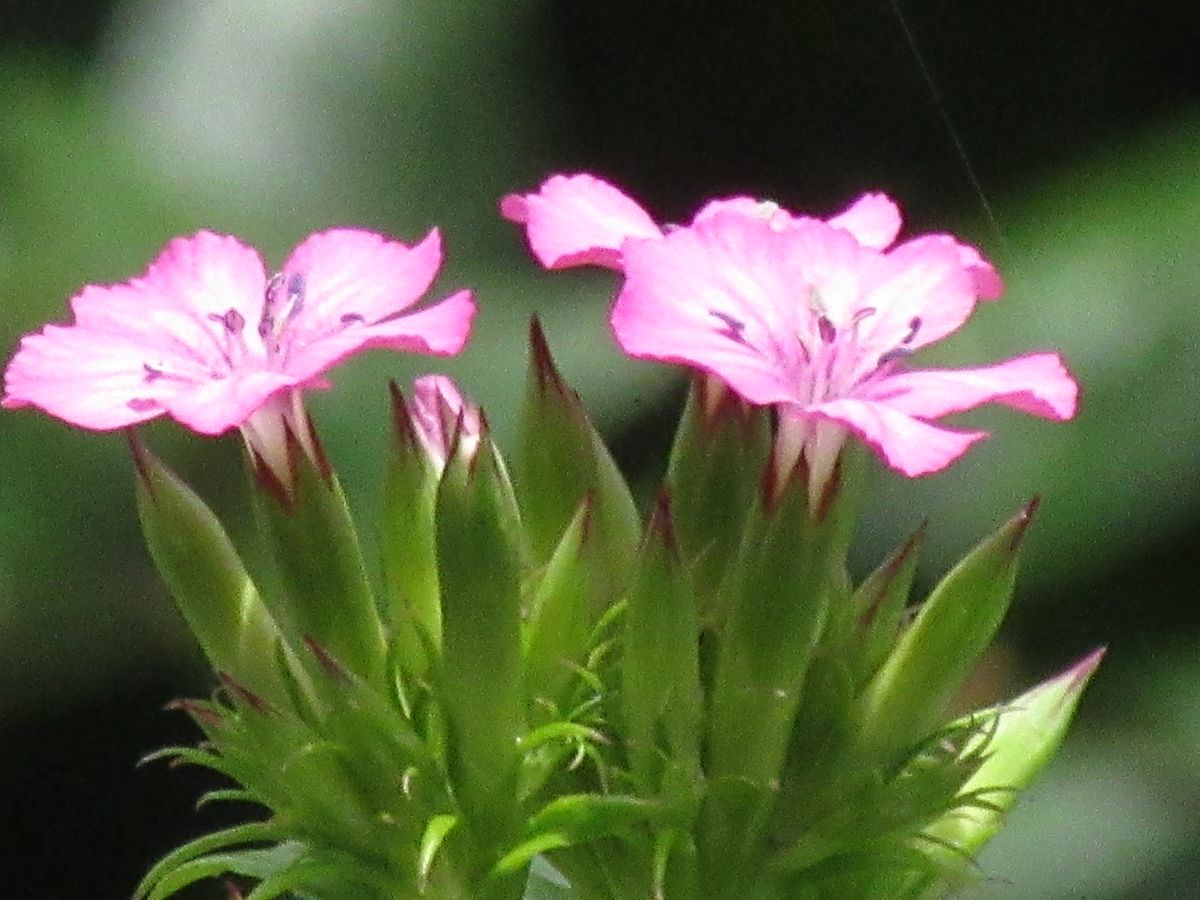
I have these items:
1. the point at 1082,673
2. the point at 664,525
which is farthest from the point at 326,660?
the point at 1082,673

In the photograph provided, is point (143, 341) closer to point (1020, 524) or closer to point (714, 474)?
point (714, 474)

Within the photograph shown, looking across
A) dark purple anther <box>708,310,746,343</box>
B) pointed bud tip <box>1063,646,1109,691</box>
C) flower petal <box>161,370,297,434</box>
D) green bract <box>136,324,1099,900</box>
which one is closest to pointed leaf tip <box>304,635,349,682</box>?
green bract <box>136,324,1099,900</box>

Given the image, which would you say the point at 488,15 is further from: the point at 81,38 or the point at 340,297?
the point at 340,297

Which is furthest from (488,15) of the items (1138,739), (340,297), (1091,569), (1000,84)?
(340,297)

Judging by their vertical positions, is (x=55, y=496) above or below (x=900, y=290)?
above

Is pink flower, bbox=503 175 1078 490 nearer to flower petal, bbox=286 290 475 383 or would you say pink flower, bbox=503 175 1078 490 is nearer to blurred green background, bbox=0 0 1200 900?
flower petal, bbox=286 290 475 383
